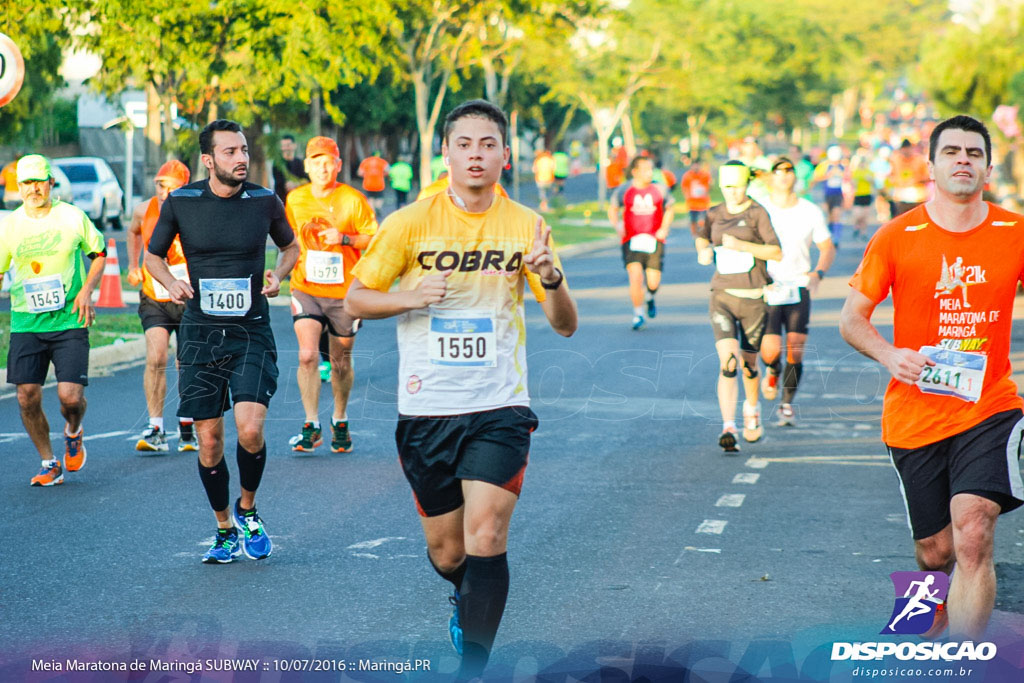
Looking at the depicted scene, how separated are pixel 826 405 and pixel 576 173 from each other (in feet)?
244

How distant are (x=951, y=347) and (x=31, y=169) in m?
5.50

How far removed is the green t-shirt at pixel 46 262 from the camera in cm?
845

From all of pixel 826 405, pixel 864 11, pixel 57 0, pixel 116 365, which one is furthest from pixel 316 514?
pixel 864 11

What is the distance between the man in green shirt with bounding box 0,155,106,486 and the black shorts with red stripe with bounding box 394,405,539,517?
13.3ft

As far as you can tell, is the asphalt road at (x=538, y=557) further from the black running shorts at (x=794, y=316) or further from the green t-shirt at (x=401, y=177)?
the green t-shirt at (x=401, y=177)

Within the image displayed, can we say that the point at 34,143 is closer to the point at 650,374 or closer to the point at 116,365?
the point at 116,365

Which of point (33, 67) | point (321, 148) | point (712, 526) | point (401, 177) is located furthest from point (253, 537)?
point (401, 177)

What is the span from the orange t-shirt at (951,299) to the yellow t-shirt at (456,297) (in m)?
1.22

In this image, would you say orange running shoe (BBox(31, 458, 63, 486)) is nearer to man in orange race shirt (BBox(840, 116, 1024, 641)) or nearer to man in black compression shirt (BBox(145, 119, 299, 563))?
man in black compression shirt (BBox(145, 119, 299, 563))

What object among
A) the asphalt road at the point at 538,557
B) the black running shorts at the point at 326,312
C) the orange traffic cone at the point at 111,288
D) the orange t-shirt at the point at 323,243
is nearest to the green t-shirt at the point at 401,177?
the orange traffic cone at the point at 111,288

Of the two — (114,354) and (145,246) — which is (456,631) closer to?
(145,246)

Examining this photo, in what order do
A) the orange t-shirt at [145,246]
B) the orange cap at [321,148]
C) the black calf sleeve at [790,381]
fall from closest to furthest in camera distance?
the orange t-shirt at [145,246], the orange cap at [321,148], the black calf sleeve at [790,381]

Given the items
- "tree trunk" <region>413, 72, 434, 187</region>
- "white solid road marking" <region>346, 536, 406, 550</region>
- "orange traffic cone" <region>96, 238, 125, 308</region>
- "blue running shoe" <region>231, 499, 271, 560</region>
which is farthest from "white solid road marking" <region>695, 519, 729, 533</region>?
"tree trunk" <region>413, 72, 434, 187</region>

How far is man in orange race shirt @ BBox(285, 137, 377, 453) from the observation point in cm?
971
